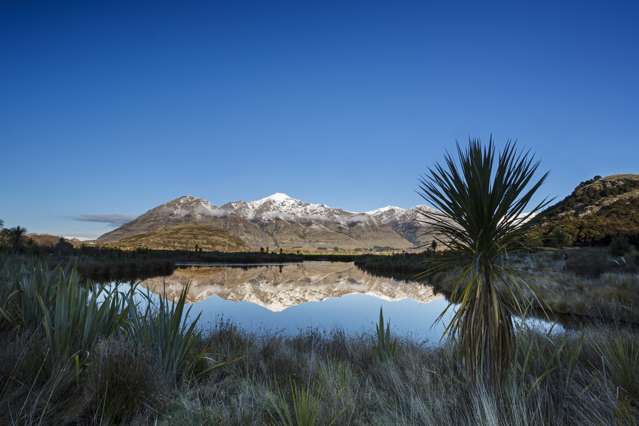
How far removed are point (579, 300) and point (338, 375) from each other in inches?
537

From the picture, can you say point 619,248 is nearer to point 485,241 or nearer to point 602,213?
point 485,241

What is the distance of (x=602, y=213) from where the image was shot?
52.4 meters

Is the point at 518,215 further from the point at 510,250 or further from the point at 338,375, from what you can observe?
the point at 338,375

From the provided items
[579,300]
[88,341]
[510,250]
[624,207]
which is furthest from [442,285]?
[624,207]

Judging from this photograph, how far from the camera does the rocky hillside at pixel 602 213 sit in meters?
41.0

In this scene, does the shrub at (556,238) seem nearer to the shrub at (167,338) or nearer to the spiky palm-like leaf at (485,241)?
the spiky palm-like leaf at (485,241)

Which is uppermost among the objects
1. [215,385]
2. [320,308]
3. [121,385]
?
[121,385]

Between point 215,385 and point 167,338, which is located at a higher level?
point 167,338

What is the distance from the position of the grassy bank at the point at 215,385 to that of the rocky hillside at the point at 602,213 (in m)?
27.5

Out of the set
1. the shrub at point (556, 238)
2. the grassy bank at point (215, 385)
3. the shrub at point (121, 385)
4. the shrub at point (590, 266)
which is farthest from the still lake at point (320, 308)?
the shrub at point (590, 266)

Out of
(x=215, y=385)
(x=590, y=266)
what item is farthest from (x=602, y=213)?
(x=215, y=385)

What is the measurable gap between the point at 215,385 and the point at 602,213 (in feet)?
207

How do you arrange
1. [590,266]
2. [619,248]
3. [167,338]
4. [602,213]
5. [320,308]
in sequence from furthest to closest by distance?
[602,213] < [619,248] < [590,266] < [320,308] < [167,338]

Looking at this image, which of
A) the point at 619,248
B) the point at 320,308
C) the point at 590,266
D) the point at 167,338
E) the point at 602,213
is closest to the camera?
the point at 167,338
